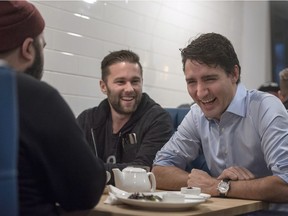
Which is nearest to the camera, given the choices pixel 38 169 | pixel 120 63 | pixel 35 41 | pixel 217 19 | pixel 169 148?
pixel 38 169

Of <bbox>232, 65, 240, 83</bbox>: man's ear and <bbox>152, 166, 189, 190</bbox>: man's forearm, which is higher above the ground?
<bbox>232, 65, 240, 83</bbox>: man's ear

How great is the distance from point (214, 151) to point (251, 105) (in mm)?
290

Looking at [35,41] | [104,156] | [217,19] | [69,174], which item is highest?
[217,19]

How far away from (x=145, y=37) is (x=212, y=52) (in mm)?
1606

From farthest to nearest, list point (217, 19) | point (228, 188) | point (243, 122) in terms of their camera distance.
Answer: point (217, 19)
point (243, 122)
point (228, 188)

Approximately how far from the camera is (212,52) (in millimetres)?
2096

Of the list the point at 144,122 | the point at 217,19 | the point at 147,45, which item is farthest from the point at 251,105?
the point at 217,19

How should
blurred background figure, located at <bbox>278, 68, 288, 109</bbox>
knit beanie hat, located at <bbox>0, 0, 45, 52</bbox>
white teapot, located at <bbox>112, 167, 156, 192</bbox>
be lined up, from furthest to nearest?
blurred background figure, located at <bbox>278, 68, 288, 109</bbox> < white teapot, located at <bbox>112, 167, 156, 192</bbox> < knit beanie hat, located at <bbox>0, 0, 45, 52</bbox>

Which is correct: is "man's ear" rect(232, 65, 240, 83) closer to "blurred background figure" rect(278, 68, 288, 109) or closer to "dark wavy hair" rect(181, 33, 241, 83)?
"dark wavy hair" rect(181, 33, 241, 83)

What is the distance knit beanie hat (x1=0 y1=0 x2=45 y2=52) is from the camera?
1.25 m

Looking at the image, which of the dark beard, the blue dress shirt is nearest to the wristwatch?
the blue dress shirt

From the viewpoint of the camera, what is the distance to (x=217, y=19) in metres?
4.55

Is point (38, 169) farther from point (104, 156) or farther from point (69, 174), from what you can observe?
point (104, 156)

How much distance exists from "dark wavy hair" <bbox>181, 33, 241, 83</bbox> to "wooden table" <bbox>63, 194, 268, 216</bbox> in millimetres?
678
